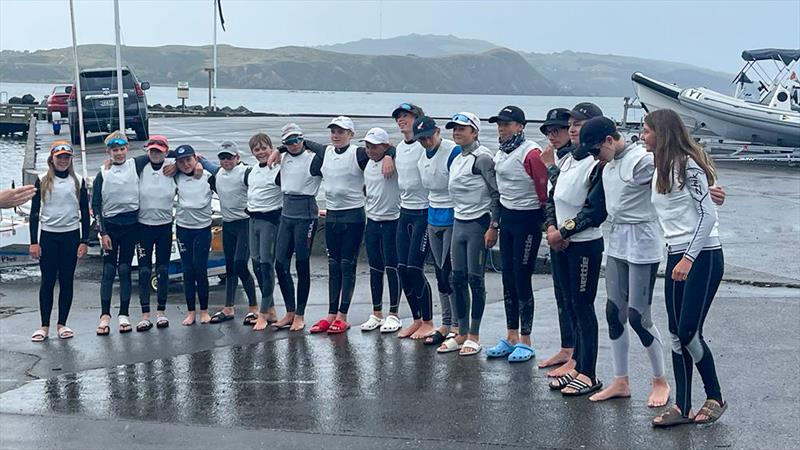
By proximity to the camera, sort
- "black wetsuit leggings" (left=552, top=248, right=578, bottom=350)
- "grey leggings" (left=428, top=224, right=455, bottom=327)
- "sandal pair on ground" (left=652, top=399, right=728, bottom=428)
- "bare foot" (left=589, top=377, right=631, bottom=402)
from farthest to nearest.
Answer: "grey leggings" (left=428, top=224, right=455, bottom=327) → "black wetsuit leggings" (left=552, top=248, right=578, bottom=350) → "bare foot" (left=589, top=377, right=631, bottom=402) → "sandal pair on ground" (left=652, top=399, right=728, bottom=428)

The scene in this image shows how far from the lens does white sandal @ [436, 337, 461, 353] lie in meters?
8.53

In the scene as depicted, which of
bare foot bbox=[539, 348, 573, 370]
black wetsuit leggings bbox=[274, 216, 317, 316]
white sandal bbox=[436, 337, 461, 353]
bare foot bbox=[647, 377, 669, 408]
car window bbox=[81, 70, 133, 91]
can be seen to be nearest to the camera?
bare foot bbox=[647, 377, 669, 408]

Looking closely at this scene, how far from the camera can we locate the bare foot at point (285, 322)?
32.3ft

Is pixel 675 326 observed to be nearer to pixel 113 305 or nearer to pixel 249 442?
pixel 249 442

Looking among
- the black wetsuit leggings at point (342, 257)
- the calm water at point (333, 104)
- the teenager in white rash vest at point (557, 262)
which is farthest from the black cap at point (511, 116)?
the calm water at point (333, 104)

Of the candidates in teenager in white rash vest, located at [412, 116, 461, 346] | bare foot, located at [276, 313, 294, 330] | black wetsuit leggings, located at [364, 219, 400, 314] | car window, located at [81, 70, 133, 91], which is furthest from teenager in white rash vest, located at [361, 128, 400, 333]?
car window, located at [81, 70, 133, 91]

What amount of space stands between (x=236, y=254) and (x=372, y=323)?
1.72m

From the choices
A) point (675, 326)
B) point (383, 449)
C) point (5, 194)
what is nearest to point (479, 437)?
point (383, 449)

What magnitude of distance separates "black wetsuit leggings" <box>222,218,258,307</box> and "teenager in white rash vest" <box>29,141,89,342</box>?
4.63 feet

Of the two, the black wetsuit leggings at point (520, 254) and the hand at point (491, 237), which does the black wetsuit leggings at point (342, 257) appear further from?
the black wetsuit leggings at point (520, 254)

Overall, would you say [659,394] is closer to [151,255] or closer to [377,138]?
[377,138]

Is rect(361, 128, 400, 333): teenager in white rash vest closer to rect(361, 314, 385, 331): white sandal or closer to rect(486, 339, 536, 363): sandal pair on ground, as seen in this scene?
rect(361, 314, 385, 331): white sandal

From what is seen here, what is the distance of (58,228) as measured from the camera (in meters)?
9.76

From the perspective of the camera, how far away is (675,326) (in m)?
6.41
